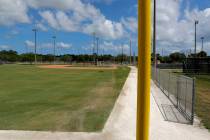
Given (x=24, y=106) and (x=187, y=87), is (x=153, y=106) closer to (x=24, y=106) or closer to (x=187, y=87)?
(x=187, y=87)

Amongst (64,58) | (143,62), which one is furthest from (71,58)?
(143,62)

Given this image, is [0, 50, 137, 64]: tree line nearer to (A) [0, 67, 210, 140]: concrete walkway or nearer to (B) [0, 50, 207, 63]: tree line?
(B) [0, 50, 207, 63]: tree line

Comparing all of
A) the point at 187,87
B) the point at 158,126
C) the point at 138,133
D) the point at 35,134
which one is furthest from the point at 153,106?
the point at 138,133

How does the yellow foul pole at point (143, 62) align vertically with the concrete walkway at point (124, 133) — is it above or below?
above

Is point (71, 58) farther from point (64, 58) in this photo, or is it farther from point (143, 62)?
point (143, 62)

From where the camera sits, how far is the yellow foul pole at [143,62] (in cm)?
277

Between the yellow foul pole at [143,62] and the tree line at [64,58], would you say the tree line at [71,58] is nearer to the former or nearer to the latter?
the tree line at [64,58]

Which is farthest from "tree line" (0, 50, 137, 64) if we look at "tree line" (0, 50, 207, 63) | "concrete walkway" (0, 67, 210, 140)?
"concrete walkway" (0, 67, 210, 140)

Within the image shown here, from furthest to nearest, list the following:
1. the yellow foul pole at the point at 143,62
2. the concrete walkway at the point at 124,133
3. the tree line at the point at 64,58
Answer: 1. the tree line at the point at 64,58
2. the concrete walkway at the point at 124,133
3. the yellow foul pole at the point at 143,62

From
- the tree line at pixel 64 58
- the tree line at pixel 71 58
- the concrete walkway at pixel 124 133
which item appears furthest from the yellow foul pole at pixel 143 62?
the tree line at pixel 64 58

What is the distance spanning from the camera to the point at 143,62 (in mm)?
2773

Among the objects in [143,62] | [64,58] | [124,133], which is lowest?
[124,133]

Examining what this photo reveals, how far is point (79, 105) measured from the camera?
13039 millimetres

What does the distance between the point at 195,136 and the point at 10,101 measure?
8.93 metres
